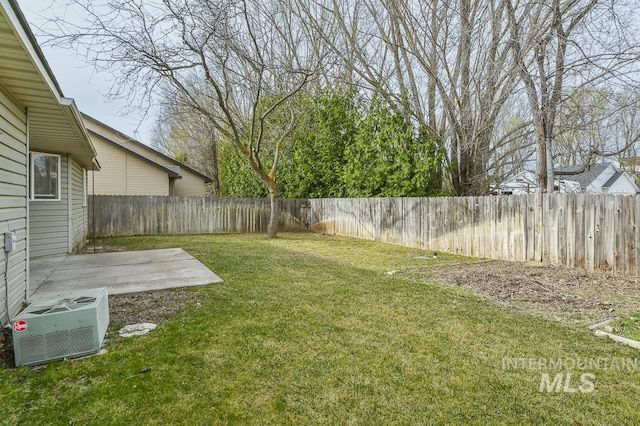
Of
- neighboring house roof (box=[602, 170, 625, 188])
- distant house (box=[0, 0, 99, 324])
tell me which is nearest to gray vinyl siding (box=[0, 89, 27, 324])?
distant house (box=[0, 0, 99, 324])

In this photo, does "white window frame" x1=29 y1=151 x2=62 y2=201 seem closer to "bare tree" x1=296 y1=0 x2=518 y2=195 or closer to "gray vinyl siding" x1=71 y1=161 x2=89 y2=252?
"gray vinyl siding" x1=71 y1=161 x2=89 y2=252

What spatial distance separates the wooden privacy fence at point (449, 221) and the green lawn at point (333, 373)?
9.74ft

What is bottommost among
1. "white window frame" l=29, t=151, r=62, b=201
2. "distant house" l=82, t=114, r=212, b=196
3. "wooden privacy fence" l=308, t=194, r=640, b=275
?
"wooden privacy fence" l=308, t=194, r=640, b=275

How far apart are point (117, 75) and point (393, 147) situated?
7360 millimetres

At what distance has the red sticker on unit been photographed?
8.37 ft

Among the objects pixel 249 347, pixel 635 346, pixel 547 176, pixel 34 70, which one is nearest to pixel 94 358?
pixel 249 347

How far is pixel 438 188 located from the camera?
33.9 feet

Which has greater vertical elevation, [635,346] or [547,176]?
[547,176]

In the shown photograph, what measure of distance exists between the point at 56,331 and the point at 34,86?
243 cm

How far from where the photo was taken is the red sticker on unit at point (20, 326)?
100 inches

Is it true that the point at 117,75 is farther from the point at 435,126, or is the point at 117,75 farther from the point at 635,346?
the point at 635,346

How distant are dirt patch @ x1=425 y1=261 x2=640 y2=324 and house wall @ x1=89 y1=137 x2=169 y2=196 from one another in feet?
48.8

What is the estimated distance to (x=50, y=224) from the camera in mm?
7410

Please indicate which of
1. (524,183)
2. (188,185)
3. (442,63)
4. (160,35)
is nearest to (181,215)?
(160,35)
